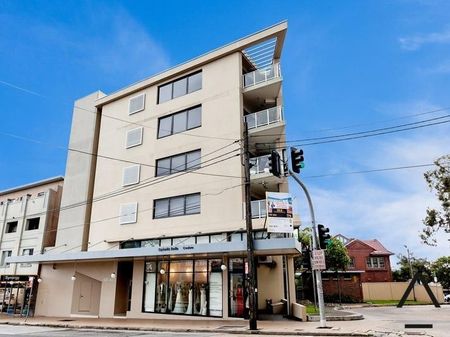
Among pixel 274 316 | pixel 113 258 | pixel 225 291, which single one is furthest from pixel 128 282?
pixel 274 316

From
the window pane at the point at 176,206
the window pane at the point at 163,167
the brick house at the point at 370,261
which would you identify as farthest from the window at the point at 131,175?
the brick house at the point at 370,261

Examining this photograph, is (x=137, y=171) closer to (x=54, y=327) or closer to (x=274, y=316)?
(x=54, y=327)

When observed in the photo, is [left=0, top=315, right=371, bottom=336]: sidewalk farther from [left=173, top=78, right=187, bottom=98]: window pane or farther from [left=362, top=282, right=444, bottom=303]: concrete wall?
[left=362, top=282, right=444, bottom=303]: concrete wall

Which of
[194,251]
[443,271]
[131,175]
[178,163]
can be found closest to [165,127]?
[178,163]

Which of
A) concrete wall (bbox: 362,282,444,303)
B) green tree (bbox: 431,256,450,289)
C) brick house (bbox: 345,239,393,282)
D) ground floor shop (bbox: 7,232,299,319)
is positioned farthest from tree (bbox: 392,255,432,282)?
ground floor shop (bbox: 7,232,299,319)

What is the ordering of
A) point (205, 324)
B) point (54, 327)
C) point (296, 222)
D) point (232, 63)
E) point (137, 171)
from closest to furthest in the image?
point (205, 324), point (54, 327), point (296, 222), point (232, 63), point (137, 171)

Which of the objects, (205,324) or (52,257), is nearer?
(205,324)

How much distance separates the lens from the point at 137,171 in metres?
26.8

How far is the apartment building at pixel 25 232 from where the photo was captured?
98.4ft

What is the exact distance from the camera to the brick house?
51750 mm

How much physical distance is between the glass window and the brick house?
36.2 m

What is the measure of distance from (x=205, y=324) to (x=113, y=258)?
25.2ft

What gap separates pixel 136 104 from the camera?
29172 millimetres

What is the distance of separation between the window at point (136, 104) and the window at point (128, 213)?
7343 mm
